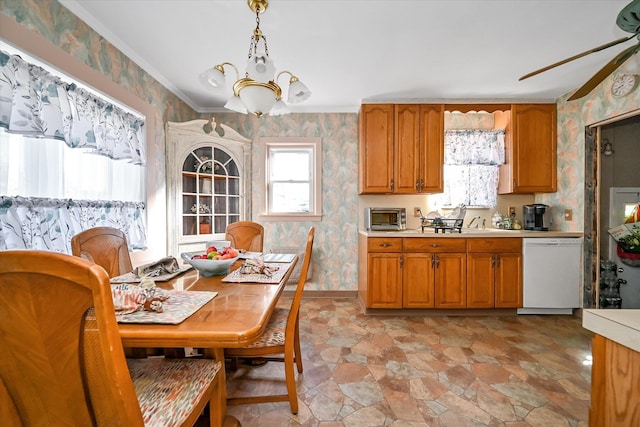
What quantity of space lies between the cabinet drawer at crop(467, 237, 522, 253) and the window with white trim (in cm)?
183

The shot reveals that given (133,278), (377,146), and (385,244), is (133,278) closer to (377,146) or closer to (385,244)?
(385,244)

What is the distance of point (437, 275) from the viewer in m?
2.97

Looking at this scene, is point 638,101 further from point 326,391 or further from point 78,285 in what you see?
point 78,285

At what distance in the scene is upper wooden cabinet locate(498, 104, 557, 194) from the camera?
10.5 ft

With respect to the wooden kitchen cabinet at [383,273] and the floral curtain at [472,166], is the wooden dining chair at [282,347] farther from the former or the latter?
the floral curtain at [472,166]

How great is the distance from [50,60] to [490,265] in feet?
13.3

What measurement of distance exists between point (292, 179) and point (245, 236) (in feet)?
4.43

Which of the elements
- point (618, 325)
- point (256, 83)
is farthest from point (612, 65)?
point (256, 83)

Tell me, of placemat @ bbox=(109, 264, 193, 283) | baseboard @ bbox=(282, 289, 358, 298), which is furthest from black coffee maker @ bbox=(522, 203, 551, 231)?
placemat @ bbox=(109, 264, 193, 283)

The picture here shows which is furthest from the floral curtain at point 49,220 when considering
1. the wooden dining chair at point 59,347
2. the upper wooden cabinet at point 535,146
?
the upper wooden cabinet at point 535,146

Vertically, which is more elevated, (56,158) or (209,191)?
(56,158)

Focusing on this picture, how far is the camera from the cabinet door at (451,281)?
2.96 metres

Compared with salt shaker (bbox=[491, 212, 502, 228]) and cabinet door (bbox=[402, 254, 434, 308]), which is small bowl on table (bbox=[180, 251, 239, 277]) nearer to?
cabinet door (bbox=[402, 254, 434, 308])

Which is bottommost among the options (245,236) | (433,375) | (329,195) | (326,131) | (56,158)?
(433,375)
